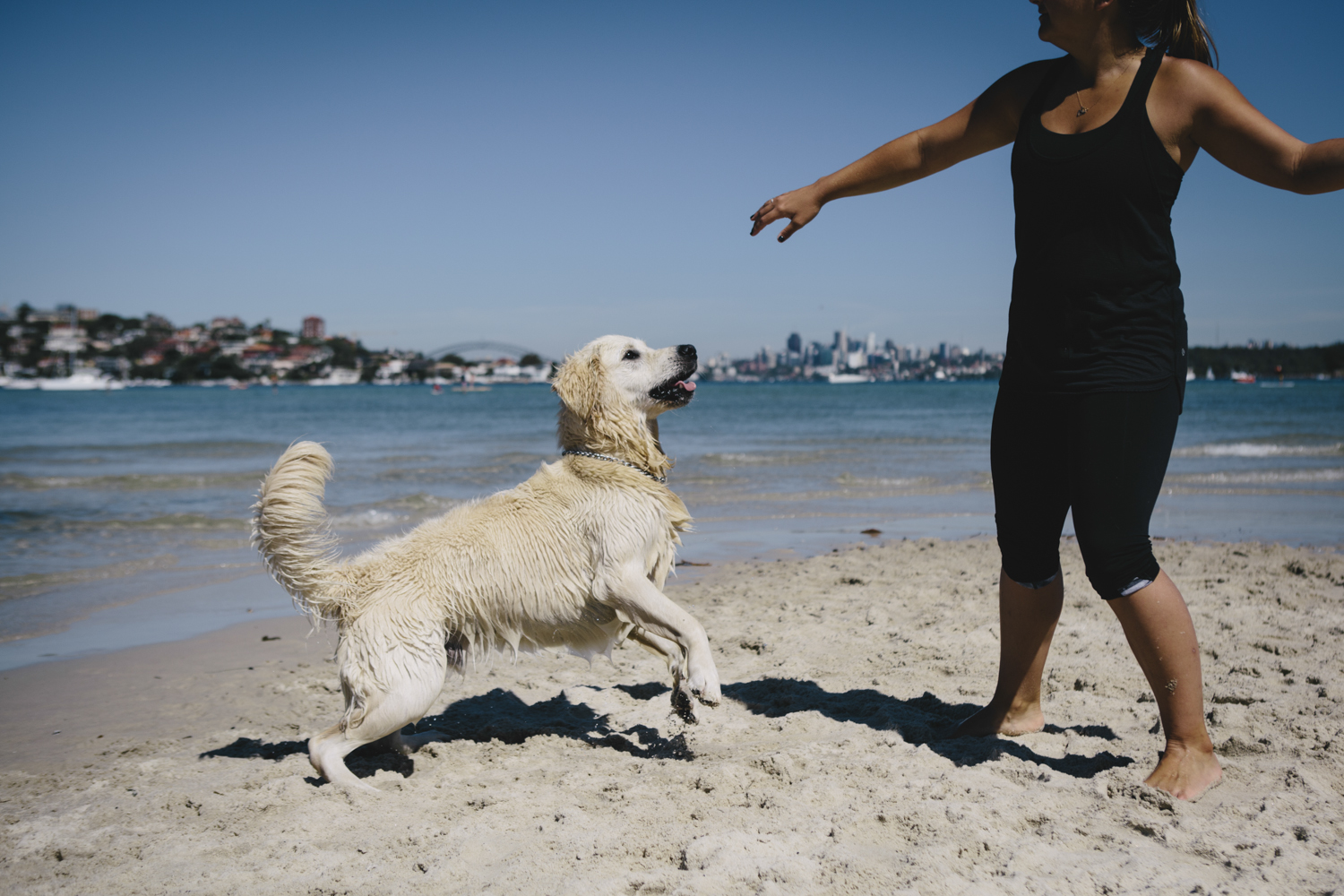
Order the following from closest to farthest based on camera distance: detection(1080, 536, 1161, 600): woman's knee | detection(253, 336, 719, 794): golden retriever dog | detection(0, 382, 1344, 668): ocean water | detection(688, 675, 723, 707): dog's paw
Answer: detection(1080, 536, 1161, 600): woman's knee
detection(253, 336, 719, 794): golden retriever dog
detection(688, 675, 723, 707): dog's paw
detection(0, 382, 1344, 668): ocean water

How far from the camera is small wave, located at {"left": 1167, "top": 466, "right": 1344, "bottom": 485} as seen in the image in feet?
40.6

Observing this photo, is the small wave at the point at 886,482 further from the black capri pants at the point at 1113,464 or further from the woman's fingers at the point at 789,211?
the black capri pants at the point at 1113,464

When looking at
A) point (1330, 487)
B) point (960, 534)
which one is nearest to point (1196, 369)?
point (1330, 487)

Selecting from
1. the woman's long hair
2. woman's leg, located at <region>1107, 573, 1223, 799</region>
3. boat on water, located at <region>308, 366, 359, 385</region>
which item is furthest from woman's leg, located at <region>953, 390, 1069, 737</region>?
boat on water, located at <region>308, 366, 359, 385</region>

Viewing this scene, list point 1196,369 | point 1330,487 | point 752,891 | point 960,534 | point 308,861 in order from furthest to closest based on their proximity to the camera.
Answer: point 1196,369
point 1330,487
point 960,534
point 308,861
point 752,891

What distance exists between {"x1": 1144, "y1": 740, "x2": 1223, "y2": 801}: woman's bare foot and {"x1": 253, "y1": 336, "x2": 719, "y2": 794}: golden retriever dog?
1527 mm

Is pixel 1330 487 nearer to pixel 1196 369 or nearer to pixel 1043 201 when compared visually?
pixel 1043 201

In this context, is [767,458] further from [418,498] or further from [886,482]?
[418,498]

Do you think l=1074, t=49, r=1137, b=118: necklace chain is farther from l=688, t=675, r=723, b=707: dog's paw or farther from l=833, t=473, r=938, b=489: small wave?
l=833, t=473, r=938, b=489: small wave

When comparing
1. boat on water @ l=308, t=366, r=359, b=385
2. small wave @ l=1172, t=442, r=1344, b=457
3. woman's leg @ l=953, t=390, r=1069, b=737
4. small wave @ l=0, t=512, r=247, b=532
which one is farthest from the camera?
boat on water @ l=308, t=366, r=359, b=385

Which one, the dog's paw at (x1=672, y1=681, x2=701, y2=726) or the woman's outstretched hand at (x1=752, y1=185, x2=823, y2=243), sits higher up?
the woman's outstretched hand at (x1=752, y1=185, x2=823, y2=243)

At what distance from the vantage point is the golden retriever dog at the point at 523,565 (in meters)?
3.14

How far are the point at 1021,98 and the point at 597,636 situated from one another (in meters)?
2.64

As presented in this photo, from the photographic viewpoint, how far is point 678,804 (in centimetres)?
271
